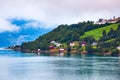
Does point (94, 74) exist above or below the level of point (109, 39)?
below

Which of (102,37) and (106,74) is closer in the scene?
(106,74)

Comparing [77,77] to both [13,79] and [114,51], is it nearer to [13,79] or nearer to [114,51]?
[13,79]

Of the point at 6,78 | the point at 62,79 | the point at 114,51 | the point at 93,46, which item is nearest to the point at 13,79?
the point at 6,78

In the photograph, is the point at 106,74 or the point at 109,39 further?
the point at 109,39

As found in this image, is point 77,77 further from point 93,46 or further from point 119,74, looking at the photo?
point 93,46

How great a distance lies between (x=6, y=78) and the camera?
7756 centimetres

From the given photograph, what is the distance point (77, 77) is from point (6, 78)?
14313 mm

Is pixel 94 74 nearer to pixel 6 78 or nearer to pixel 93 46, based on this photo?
pixel 6 78

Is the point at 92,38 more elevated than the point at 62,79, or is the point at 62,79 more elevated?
the point at 92,38

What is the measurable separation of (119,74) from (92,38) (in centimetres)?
11048

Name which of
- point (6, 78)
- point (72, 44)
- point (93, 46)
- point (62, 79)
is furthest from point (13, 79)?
point (72, 44)

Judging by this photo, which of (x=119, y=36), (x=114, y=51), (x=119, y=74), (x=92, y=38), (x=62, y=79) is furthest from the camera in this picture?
(x=92, y=38)

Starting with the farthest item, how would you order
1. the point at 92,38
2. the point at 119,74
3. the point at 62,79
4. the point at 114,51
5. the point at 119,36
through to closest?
the point at 92,38, the point at 119,36, the point at 114,51, the point at 119,74, the point at 62,79

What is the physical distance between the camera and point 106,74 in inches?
3270
